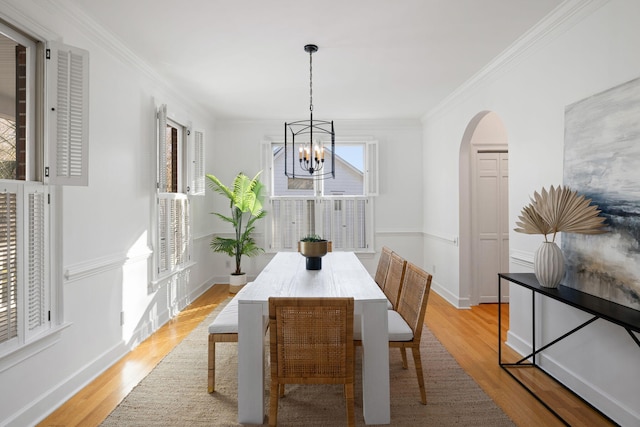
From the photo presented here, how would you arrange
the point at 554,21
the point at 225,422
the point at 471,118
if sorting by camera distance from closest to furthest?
the point at 225,422, the point at 554,21, the point at 471,118

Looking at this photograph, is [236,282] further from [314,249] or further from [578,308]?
[578,308]

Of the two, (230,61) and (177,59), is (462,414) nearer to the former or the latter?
(230,61)

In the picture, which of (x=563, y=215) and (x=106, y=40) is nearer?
(x=563, y=215)

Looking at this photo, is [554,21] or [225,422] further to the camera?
[554,21]

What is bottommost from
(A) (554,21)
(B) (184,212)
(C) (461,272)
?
(C) (461,272)

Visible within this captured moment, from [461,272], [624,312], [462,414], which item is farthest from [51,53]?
[461,272]

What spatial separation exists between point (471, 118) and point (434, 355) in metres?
2.57

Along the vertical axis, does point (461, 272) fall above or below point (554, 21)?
below

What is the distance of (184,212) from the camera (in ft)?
15.5

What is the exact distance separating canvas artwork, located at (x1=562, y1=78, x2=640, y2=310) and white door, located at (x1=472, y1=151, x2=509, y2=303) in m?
2.21

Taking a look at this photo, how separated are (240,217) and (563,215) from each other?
412 cm

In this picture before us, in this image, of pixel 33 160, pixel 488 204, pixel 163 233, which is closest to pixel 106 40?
pixel 33 160

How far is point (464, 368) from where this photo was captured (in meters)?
3.01

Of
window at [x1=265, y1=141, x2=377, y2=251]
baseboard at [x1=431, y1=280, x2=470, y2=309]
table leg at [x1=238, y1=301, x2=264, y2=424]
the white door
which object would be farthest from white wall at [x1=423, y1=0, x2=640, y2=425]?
window at [x1=265, y1=141, x2=377, y2=251]
